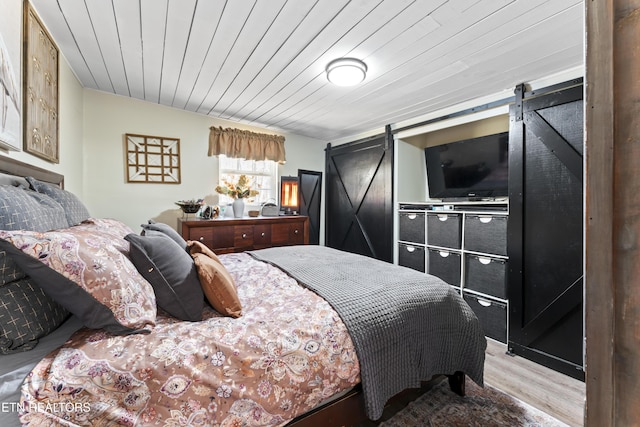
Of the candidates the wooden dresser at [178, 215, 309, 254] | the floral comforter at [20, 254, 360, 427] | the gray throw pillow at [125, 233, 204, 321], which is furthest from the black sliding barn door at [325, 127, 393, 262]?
the gray throw pillow at [125, 233, 204, 321]

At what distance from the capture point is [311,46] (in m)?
1.96

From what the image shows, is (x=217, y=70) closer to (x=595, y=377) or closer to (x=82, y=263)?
(x=82, y=263)

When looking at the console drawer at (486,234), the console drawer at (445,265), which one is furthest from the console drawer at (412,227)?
the console drawer at (486,234)

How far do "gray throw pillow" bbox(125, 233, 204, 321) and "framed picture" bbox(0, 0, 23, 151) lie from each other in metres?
0.91

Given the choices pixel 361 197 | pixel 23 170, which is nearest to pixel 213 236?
pixel 23 170

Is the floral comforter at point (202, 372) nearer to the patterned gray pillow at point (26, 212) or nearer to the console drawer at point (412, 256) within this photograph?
the patterned gray pillow at point (26, 212)

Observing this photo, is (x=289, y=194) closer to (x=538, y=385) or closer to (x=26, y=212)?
(x=26, y=212)

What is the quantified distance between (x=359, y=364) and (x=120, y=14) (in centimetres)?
244

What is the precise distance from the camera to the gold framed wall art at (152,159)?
3188 millimetres

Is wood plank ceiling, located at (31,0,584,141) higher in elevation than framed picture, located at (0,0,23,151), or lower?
higher

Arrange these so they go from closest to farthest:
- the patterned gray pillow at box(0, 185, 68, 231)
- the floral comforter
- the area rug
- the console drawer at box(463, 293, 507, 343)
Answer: the floral comforter
the patterned gray pillow at box(0, 185, 68, 231)
the area rug
the console drawer at box(463, 293, 507, 343)

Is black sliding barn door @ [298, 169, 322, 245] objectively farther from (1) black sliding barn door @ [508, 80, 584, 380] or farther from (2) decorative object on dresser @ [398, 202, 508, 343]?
(1) black sliding barn door @ [508, 80, 584, 380]

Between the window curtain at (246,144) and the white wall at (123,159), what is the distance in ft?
0.35

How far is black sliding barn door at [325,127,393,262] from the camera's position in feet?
12.3
